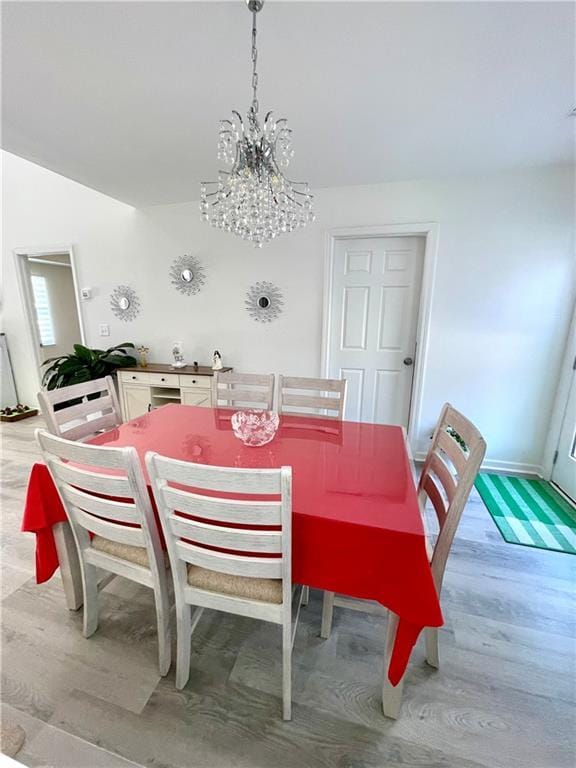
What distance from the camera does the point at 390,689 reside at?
1.06 meters

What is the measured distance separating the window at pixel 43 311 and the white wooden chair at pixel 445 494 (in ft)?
17.0

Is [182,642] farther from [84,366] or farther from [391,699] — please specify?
[84,366]

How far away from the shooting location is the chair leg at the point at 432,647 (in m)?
1.21

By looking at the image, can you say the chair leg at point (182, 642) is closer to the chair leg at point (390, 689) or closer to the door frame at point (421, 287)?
the chair leg at point (390, 689)

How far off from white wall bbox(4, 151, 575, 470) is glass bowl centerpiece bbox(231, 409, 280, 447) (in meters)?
1.56

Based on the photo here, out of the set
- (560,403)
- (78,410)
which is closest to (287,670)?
(78,410)

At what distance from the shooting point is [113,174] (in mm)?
2527

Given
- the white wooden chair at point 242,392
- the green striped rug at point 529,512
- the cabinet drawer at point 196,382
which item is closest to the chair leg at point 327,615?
the white wooden chair at point 242,392

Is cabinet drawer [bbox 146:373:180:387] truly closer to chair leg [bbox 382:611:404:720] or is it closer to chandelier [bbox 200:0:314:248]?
chandelier [bbox 200:0:314:248]

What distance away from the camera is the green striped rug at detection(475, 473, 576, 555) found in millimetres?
1967

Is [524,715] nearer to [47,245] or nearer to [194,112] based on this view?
[194,112]

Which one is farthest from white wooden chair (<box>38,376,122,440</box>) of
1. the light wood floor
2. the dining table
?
the light wood floor

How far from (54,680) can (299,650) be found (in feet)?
3.10

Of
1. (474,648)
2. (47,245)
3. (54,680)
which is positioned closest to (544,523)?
(474,648)
